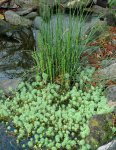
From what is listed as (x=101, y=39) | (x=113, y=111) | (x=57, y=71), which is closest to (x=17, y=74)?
(x=57, y=71)

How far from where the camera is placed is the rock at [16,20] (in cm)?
781

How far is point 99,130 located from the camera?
13.2ft

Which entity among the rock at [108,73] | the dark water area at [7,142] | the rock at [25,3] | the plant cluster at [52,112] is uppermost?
the rock at [108,73]

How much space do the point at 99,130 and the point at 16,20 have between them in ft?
14.5

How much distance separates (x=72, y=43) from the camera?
488 centimetres

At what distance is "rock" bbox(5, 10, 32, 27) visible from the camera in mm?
7812

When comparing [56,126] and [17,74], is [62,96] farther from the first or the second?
[17,74]

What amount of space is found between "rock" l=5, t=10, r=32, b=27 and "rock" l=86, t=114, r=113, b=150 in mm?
4123

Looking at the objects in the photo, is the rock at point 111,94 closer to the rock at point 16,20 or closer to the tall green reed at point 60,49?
the tall green reed at point 60,49

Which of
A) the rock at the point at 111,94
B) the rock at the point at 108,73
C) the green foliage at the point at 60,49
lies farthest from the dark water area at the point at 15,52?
the rock at the point at 111,94

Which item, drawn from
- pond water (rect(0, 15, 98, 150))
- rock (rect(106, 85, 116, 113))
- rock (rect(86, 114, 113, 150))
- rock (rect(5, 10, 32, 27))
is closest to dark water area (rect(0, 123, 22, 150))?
pond water (rect(0, 15, 98, 150))

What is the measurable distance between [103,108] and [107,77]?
63 cm

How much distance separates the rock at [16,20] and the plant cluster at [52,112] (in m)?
2.96

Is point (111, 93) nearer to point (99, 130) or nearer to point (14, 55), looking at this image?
point (99, 130)
